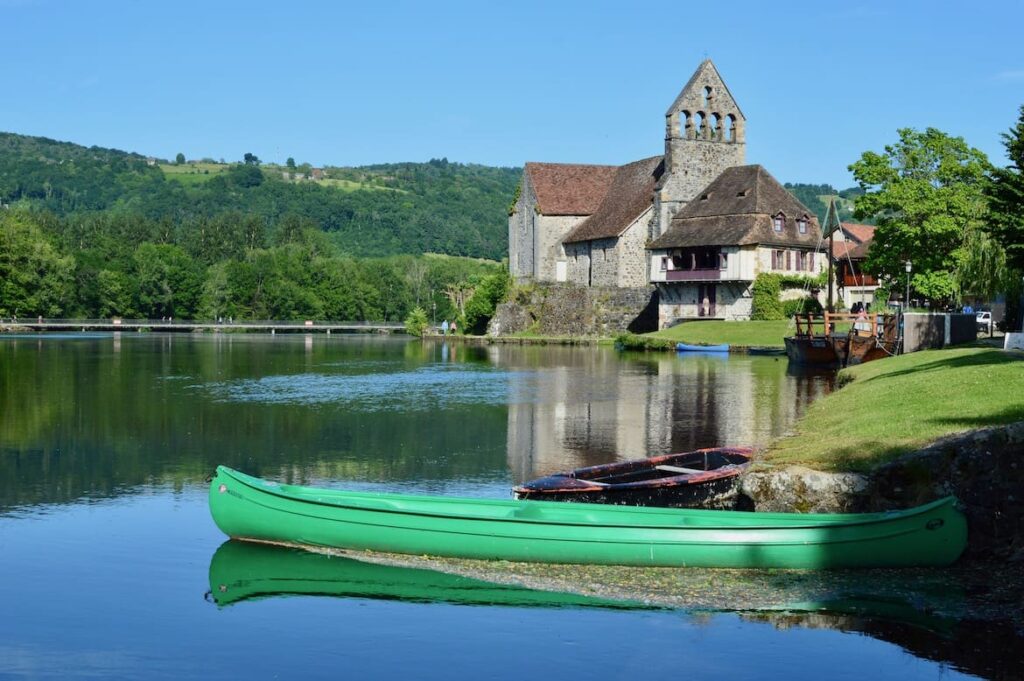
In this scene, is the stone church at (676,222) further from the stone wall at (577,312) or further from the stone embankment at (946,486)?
the stone embankment at (946,486)

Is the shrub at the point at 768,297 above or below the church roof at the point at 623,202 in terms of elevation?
below

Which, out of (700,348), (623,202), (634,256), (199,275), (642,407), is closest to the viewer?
(642,407)

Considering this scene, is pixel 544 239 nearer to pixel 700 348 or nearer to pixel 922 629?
pixel 700 348

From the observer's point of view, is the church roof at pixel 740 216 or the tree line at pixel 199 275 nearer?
the church roof at pixel 740 216

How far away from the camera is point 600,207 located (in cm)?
9869

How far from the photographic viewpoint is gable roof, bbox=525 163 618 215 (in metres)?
99.1

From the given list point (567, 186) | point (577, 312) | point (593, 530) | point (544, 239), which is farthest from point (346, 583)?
point (567, 186)

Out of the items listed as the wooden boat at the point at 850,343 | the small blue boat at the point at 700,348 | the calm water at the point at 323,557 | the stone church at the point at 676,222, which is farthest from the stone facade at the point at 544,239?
the calm water at the point at 323,557

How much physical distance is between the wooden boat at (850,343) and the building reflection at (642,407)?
4.77ft

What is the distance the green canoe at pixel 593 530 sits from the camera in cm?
1675

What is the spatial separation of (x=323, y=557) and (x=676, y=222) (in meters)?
72.9

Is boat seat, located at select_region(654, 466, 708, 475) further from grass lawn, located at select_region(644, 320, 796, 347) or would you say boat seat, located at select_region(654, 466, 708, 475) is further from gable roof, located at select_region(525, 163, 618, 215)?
gable roof, located at select_region(525, 163, 618, 215)

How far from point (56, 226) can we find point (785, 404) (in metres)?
153

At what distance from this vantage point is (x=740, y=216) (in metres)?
82.9
